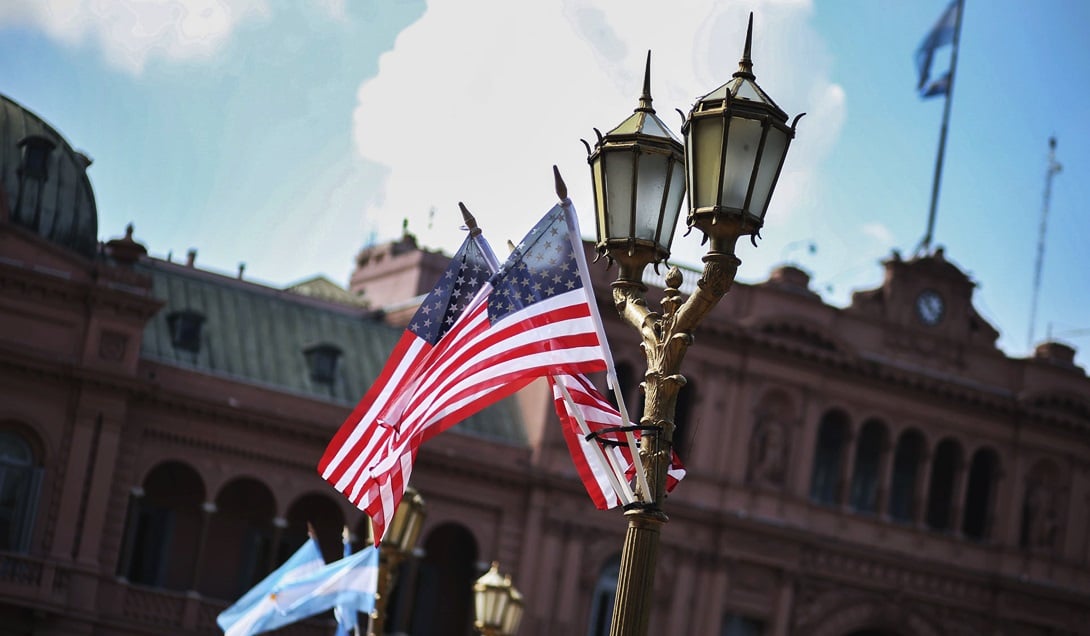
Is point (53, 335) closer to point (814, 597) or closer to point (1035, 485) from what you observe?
point (814, 597)

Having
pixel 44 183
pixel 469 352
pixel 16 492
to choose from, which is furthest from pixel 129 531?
pixel 469 352

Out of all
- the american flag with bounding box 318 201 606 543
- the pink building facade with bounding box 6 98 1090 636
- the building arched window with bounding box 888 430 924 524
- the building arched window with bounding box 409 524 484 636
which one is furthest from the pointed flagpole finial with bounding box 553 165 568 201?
the building arched window with bounding box 888 430 924 524

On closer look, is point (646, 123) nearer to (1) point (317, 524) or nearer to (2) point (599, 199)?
(2) point (599, 199)

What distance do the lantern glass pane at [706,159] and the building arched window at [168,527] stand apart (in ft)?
126

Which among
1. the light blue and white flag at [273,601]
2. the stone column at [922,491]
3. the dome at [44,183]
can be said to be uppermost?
the dome at [44,183]

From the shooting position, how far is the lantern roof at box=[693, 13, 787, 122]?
12.0 meters

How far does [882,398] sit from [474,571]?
1411 cm

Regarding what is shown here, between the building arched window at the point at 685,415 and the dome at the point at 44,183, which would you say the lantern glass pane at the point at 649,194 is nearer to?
the dome at the point at 44,183

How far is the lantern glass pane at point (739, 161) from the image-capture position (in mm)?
11812

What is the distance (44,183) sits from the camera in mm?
46469

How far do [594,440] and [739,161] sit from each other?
2.42 metres

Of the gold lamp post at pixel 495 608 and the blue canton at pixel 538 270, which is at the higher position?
the blue canton at pixel 538 270

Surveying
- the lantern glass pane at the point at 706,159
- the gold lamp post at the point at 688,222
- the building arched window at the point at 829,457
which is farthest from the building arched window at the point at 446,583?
the lantern glass pane at the point at 706,159

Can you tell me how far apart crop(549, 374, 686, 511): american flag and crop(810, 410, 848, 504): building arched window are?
44079 mm
